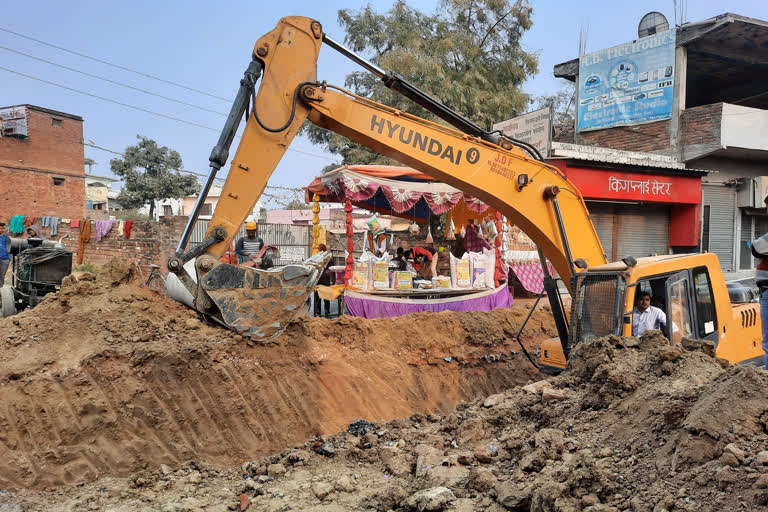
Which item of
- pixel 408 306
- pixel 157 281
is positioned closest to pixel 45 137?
pixel 157 281

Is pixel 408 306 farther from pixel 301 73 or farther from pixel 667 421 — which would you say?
pixel 667 421

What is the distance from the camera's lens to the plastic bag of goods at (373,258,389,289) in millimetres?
9227

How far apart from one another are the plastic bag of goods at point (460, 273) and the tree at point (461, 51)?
28.3 ft

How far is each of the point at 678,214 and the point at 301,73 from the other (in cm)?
1279

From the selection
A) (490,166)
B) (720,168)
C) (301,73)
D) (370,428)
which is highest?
(720,168)

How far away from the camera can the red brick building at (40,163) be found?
2139 centimetres

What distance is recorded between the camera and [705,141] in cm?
1352

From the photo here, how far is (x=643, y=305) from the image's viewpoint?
193 inches

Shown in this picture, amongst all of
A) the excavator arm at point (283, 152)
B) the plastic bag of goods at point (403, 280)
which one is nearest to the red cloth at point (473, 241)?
the plastic bag of goods at point (403, 280)

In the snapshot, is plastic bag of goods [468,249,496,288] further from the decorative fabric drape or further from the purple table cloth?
the decorative fabric drape

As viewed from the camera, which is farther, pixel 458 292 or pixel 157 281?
pixel 157 281

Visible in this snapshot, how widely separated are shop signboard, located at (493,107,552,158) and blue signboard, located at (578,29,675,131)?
8.61ft

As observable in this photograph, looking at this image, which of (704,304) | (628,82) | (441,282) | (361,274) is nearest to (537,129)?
(628,82)

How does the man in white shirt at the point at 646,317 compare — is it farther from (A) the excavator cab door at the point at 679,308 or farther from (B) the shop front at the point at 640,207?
(B) the shop front at the point at 640,207
